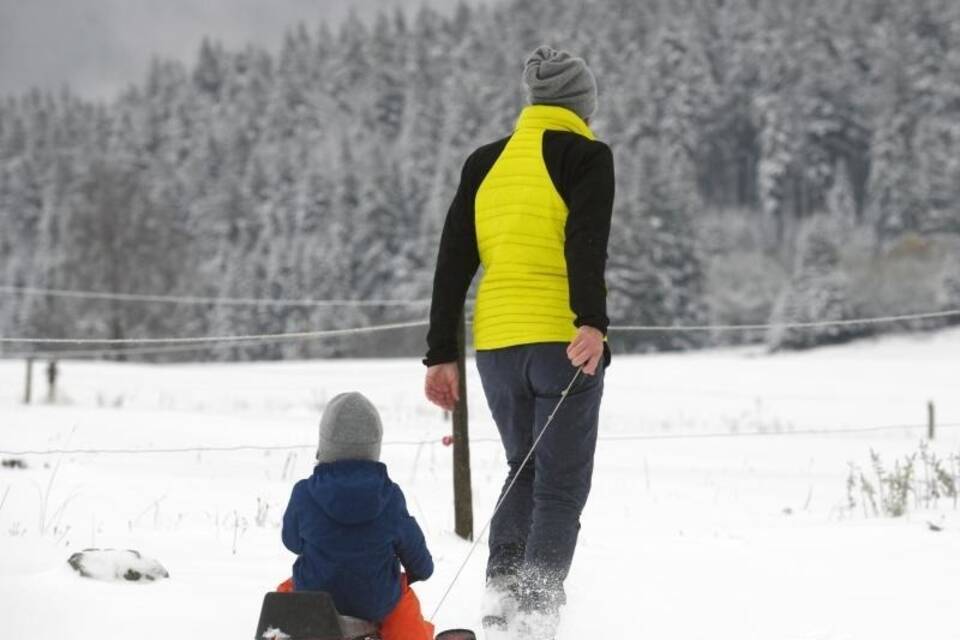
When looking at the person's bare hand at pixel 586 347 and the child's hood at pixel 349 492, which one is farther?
the person's bare hand at pixel 586 347

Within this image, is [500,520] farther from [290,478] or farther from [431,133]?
[431,133]

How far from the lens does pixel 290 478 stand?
7.90m

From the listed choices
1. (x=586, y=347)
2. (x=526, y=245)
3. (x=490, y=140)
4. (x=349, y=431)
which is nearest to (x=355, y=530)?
(x=349, y=431)

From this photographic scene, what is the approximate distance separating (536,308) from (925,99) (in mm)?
80426

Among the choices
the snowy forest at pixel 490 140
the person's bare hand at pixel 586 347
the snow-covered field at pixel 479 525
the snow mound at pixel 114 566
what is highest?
the snowy forest at pixel 490 140

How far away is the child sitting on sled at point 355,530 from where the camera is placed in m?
2.55

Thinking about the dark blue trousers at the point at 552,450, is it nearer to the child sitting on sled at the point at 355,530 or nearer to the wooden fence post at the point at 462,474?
the child sitting on sled at the point at 355,530

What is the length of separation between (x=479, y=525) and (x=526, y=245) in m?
2.83

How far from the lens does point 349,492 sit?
8.33 feet

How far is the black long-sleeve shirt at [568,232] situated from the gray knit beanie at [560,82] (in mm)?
173

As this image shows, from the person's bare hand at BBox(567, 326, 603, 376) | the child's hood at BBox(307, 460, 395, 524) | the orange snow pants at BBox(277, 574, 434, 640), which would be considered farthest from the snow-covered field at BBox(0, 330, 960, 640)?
the person's bare hand at BBox(567, 326, 603, 376)

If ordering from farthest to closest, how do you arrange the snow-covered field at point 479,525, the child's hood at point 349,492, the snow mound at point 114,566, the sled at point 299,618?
1. the snow mound at point 114,566
2. the snow-covered field at point 479,525
3. the child's hood at point 349,492
4. the sled at point 299,618

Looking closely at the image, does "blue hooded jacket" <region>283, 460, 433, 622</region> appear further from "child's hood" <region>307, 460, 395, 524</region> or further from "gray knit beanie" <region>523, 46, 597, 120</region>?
"gray knit beanie" <region>523, 46, 597, 120</region>

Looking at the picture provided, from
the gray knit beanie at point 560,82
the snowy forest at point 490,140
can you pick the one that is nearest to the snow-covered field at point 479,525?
the gray knit beanie at point 560,82
